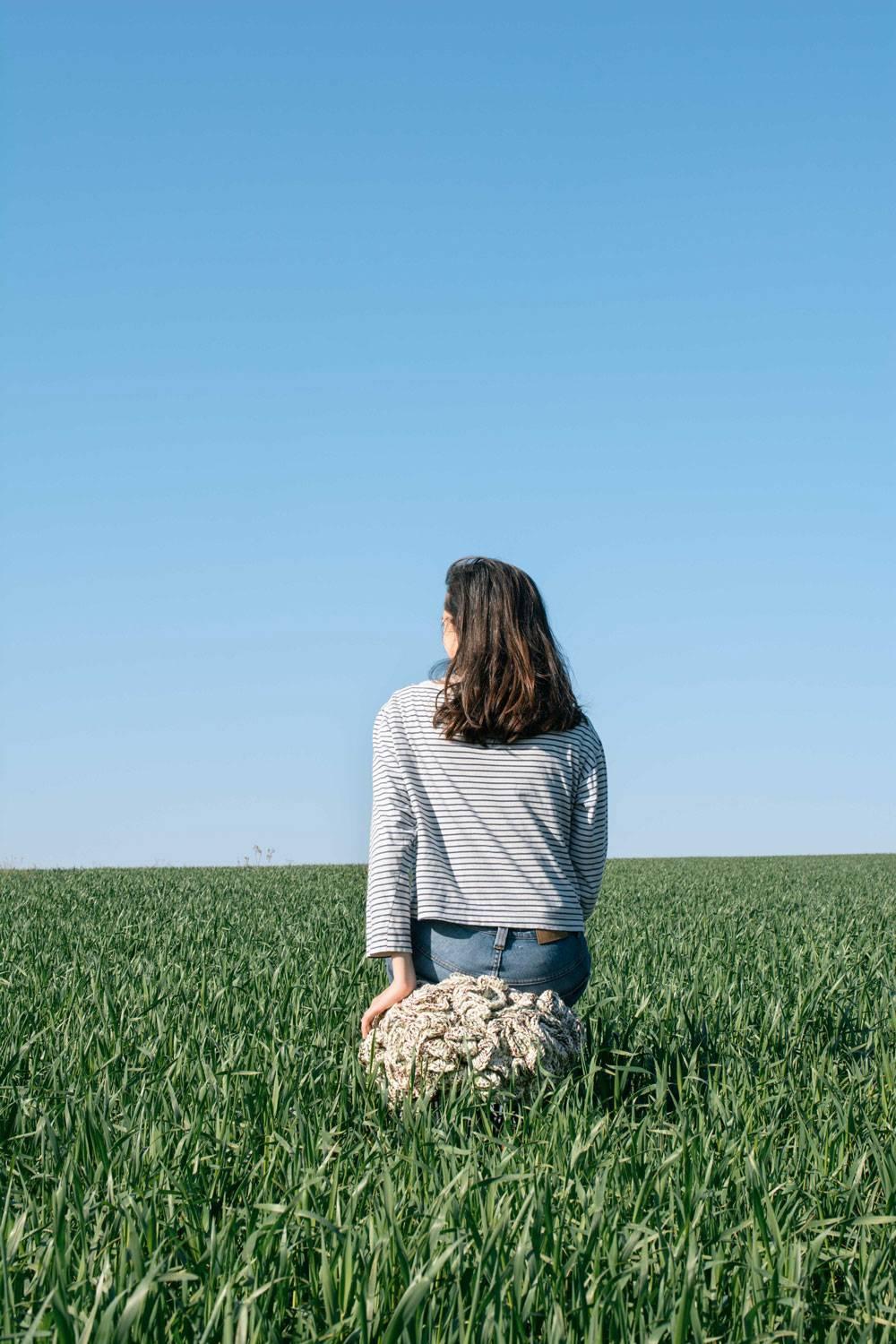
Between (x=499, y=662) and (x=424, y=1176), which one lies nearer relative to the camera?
(x=424, y=1176)

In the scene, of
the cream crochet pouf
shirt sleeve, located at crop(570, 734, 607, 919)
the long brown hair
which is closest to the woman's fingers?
the cream crochet pouf

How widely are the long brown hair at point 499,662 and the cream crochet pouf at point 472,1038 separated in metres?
0.84

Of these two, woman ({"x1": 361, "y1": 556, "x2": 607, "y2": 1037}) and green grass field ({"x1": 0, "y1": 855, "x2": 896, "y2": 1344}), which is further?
woman ({"x1": 361, "y1": 556, "x2": 607, "y2": 1037})

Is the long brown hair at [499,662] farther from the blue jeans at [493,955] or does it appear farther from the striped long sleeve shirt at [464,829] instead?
the blue jeans at [493,955]

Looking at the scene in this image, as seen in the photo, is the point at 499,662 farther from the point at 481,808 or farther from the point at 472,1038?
the point at 472,1038

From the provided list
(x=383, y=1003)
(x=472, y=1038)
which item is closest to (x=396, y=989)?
(x=383, y=1003)

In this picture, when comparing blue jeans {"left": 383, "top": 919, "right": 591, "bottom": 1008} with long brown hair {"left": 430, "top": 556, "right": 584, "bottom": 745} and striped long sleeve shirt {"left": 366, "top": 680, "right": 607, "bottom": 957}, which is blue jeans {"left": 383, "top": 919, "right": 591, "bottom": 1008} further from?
long brown hair {"left": 430, "top": 556, "right": 584, "bottom": 745}

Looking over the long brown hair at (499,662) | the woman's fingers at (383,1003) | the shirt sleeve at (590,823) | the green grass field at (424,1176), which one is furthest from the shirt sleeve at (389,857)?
the shirt sleeve at (590,823)

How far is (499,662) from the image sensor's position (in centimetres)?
417

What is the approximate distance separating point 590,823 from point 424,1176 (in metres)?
1.56

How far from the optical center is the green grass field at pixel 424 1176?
2393mm

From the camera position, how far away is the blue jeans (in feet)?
13.7

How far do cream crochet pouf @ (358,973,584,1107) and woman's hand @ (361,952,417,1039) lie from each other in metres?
0.11

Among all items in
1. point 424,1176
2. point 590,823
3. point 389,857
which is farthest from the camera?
point 590,823
